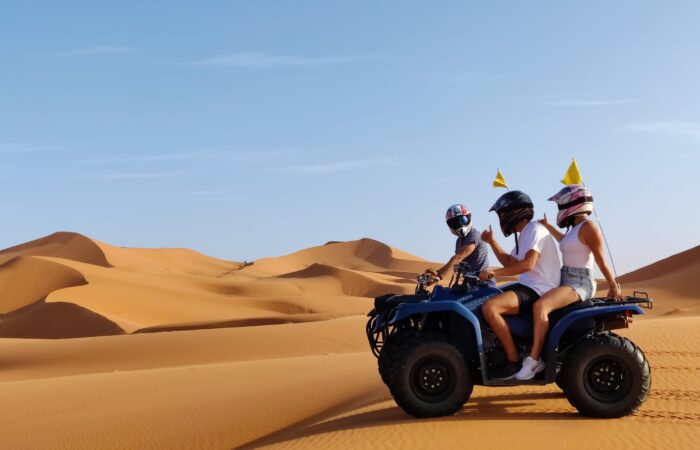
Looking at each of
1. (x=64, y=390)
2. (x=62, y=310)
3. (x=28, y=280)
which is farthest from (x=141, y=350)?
(x=28, y=280)

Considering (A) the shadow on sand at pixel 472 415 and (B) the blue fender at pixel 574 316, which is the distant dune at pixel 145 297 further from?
(B) the blue fender at pixel 574 316

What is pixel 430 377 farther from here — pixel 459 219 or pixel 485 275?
pixel 459 219

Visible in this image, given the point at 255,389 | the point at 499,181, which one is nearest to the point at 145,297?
the point at 255,389

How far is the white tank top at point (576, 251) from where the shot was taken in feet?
24.5

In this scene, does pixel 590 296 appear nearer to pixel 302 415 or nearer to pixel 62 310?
pixel 302 415

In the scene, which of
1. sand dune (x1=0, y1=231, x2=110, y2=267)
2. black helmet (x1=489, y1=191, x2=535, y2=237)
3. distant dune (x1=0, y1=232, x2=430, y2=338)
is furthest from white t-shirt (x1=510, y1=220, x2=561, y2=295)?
sand dune (x1=0, y1=231, x2=110, y2=267)

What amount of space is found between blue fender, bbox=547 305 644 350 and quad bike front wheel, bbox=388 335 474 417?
0.83 m

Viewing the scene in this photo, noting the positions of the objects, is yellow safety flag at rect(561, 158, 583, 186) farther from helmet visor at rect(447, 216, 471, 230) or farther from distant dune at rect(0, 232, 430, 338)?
distant dune at rect(0, 232, 430, 338)

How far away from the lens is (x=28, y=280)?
4912cm

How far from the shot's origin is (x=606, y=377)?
290 inches

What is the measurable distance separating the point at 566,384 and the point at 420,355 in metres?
1.35

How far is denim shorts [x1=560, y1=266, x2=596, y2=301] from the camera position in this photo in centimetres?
749

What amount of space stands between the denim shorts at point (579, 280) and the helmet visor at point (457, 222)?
116cm

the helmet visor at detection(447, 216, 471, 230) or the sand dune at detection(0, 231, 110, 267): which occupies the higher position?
the sand dune at detection(0, 231, 110, 267)
